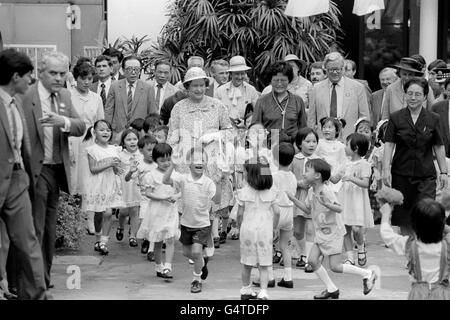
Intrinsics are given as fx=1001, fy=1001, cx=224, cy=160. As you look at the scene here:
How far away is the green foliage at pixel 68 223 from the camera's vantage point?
10859mm

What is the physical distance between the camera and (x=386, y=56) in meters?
19.3

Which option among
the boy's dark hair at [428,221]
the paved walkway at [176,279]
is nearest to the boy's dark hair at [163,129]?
the paved walkway at [176,279]

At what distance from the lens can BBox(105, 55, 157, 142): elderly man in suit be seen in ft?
41.8

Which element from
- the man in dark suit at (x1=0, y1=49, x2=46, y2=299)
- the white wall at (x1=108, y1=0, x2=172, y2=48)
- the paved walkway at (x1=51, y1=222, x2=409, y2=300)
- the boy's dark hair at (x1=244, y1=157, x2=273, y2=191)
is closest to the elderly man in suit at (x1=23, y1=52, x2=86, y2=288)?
the man in dark suit at (x1=0, y1=49, x2=46, y2=299)

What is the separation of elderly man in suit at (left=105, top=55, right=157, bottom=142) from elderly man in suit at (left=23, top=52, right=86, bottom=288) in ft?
12.4

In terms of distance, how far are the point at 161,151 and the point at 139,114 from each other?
8.76 feet

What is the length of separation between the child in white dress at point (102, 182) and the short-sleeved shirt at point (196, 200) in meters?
1.80

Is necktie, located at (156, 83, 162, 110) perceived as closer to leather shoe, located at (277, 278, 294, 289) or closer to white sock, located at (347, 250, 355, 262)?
white sock, located at (347, 250, 355, 262)

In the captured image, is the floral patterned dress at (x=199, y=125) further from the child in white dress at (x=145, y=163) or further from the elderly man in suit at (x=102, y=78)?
the elderly man in suit at (x=102, y=78)

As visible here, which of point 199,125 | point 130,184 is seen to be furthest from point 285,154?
point 130,184

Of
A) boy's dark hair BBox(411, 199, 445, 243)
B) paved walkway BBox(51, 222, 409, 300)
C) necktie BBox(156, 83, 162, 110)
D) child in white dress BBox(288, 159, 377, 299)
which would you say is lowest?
paved walkway BBox(51, 222, 409, 300)
